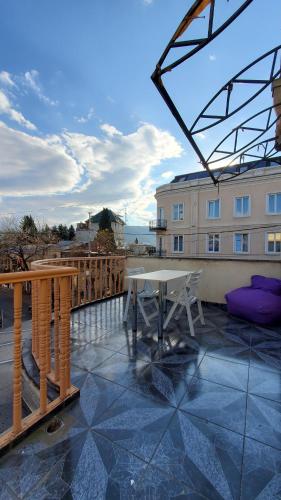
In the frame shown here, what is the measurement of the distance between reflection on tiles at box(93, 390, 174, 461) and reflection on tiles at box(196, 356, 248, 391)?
23.1 inches

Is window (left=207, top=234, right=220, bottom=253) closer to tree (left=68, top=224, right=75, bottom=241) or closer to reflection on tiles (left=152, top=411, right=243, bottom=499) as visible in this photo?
reflection on tiles (left=152, top=411, right=243, bottom=499)

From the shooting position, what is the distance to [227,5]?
1302 millimetres

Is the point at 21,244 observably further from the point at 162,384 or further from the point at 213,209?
the point at 213,209

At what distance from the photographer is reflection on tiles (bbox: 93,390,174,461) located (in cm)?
127

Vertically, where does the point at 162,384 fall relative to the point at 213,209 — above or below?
below

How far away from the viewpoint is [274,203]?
13305mm

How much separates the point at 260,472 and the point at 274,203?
48.7 feet

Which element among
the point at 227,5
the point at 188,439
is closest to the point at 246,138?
the point at 227,5

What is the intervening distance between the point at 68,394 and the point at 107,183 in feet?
54.2

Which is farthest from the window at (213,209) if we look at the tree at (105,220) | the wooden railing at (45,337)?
the tree at (105,220)

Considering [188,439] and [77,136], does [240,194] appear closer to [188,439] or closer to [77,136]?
[77,136]

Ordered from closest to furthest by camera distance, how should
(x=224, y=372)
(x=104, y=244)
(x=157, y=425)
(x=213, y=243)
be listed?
1. (x=157, y=425)
2. (x=224, y=372)
3. (x=213, y=243)
4. (x=104, y=244)

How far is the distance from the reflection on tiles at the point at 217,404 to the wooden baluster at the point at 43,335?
37.3 inches

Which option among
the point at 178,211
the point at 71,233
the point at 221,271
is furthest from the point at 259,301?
the point at 71,233
